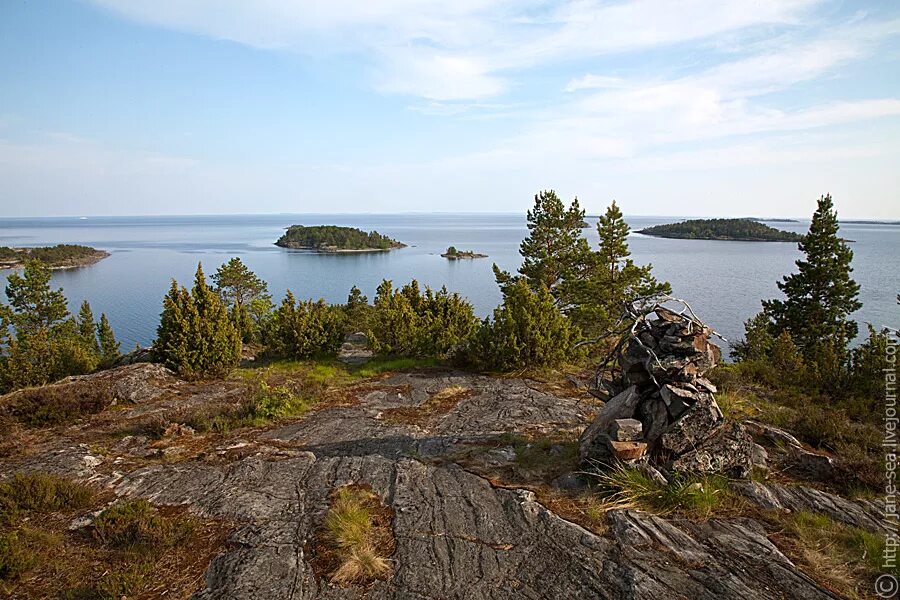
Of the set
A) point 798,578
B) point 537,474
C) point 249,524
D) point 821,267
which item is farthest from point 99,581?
Answer: point 821,267

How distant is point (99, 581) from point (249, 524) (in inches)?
63.7

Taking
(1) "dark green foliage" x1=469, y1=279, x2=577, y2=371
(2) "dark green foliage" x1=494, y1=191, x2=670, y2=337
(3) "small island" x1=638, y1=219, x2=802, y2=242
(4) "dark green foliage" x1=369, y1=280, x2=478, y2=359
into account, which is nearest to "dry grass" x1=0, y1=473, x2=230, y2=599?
(1) "dark green foliage" x1=469, y1=279, x2=577, y2=371

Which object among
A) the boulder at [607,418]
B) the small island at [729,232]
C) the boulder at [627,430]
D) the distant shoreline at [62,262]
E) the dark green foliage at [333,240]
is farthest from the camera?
the small island at [729,232]

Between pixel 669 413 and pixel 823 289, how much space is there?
34258mm

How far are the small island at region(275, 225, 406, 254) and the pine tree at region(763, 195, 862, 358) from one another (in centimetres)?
12077

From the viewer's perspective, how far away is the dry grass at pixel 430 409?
10.6m

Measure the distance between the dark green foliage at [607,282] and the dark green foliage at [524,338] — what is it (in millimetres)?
12611

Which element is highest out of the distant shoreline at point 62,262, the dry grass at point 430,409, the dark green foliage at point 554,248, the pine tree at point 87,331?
the dark green foliage at point 554,248

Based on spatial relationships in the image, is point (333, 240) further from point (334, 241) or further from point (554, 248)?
point (554, 248)

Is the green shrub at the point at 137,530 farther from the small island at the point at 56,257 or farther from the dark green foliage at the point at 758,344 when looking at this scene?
the small island at the point at 56,257

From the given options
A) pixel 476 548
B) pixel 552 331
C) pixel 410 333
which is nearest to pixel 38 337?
pixel 410 333

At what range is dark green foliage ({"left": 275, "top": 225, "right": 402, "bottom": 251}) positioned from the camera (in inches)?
5684

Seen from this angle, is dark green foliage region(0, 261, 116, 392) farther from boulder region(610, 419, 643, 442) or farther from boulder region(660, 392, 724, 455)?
boulder region(660, 392, 724, 455)

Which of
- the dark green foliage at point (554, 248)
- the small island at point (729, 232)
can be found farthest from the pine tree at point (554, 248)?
the small island at point (729, 232)
